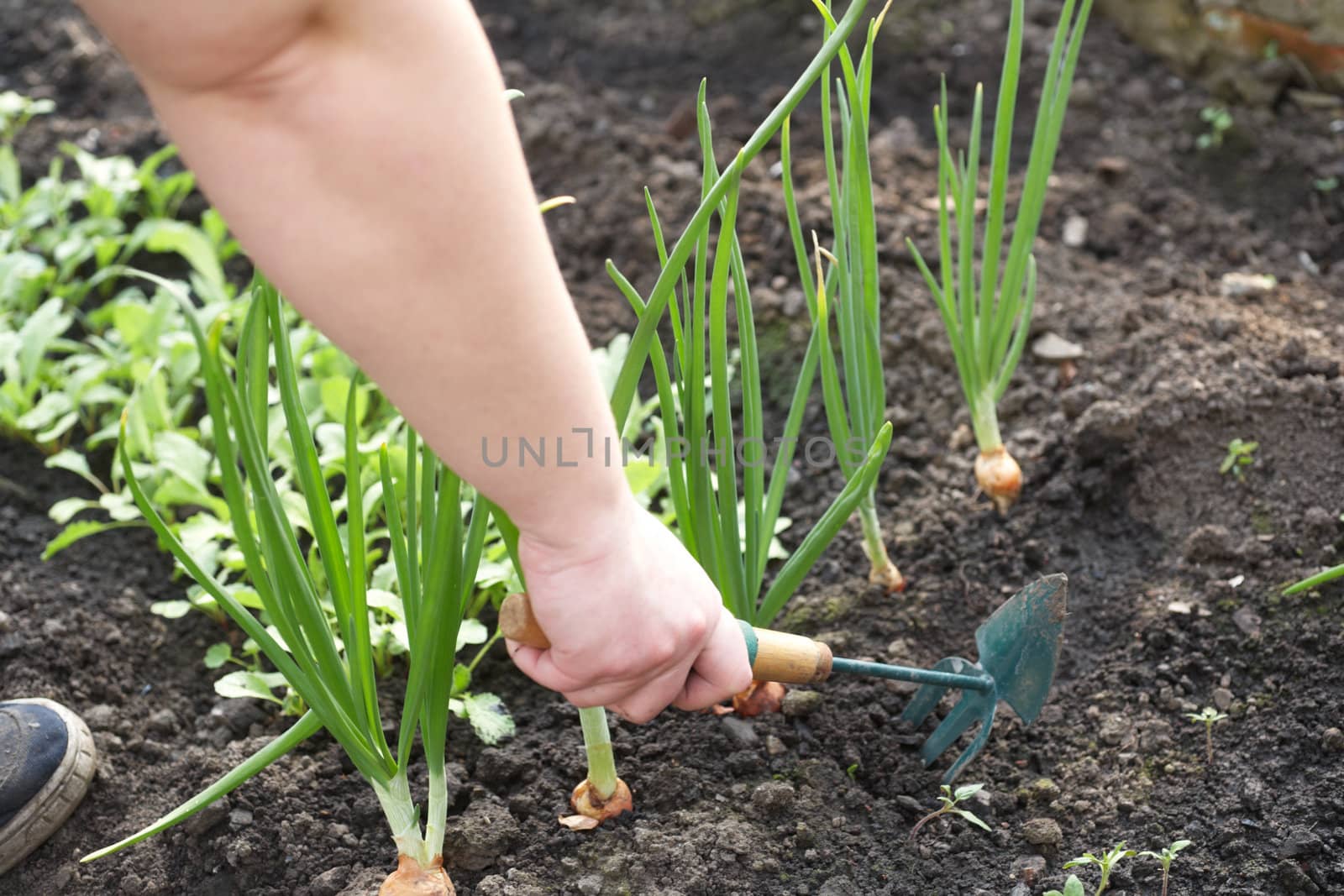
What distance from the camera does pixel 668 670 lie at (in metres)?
0.92

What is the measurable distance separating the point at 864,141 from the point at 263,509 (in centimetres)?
78

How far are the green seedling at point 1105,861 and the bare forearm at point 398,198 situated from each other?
75 cm

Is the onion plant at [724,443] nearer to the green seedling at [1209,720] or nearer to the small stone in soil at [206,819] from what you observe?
the green seedling at [1209,720]

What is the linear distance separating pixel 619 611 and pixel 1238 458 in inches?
49.0

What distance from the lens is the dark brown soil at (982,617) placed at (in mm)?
1290

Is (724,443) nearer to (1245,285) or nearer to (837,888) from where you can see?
(837,888)

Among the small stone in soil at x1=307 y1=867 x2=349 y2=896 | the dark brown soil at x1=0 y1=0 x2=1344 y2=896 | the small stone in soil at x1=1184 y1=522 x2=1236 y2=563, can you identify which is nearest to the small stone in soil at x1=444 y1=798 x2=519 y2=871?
the dark brown soil at x1=0 y1=0 x2=1344 y2=896

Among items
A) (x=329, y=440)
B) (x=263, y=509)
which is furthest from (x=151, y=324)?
(x=263, y=509)

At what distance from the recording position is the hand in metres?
0.83

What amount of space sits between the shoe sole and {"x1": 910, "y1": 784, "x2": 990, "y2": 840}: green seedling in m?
0.97

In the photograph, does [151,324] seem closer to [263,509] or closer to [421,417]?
[263,509]

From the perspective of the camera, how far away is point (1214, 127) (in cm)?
252

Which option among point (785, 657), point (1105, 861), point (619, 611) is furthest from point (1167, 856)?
point (619, 611)

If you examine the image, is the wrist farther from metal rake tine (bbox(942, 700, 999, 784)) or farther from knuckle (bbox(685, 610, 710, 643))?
metal rake tine (bbox(942, 700, 999, 784))
